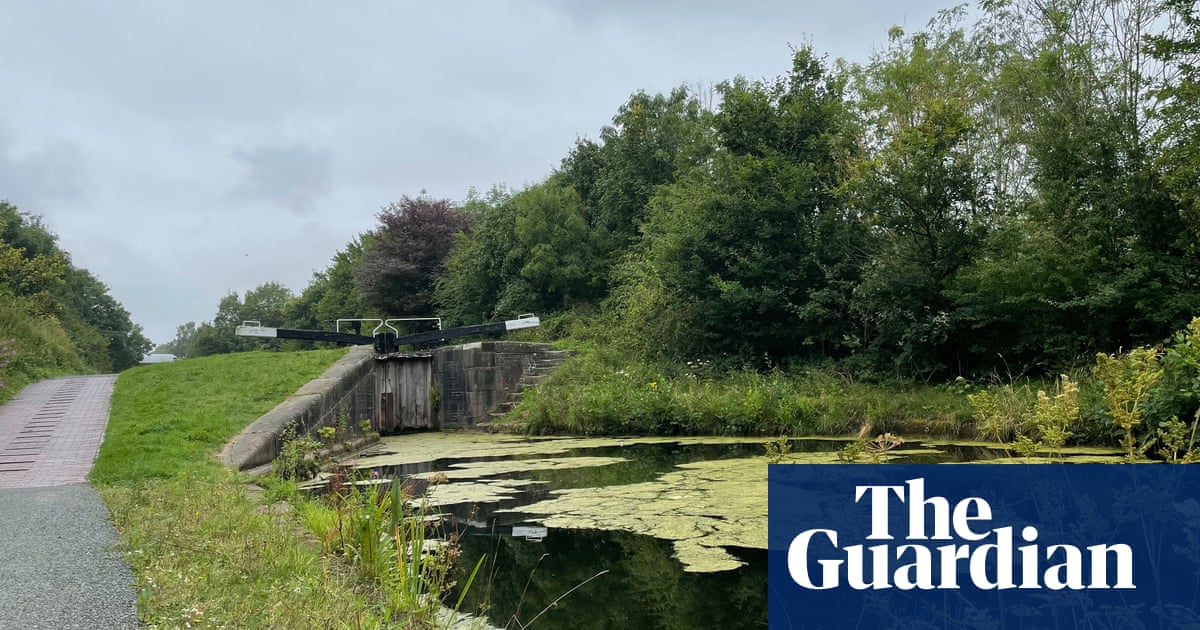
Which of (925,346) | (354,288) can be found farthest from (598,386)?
(354,288)

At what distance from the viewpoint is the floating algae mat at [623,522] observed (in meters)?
3.83

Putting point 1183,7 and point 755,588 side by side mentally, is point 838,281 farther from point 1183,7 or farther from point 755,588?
point 755,588

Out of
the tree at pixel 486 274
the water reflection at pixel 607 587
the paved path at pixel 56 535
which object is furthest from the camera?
the tree at pixel 486 274

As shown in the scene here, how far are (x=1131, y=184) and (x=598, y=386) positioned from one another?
7.47 meters

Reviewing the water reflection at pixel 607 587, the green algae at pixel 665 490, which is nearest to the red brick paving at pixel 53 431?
the green algae at pixel 665 490

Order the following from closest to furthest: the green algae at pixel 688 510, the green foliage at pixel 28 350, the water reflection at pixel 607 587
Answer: the water reflection at pixel 607 587 < the green algae at pixel 688 510 < the green foliage at pixel 28 350

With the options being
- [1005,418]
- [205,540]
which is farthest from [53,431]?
[1005,418]

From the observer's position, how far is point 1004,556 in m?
3.88

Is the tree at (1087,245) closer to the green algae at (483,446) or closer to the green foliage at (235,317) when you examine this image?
the green algae at (483,446)

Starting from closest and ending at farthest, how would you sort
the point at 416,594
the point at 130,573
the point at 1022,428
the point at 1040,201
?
the point at 416,594 < the point at 130,573 < the point at 1022,428 < the point at 1040,201

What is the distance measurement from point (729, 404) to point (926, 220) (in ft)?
12.1

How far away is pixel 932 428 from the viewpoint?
966 centimetres

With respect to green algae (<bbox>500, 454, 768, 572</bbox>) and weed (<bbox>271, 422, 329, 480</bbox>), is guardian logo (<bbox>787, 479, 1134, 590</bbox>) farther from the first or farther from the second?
weed (<bbox>271, 422, 329, 480</bbox>)

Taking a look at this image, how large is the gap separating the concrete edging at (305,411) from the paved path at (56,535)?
4.25ft
